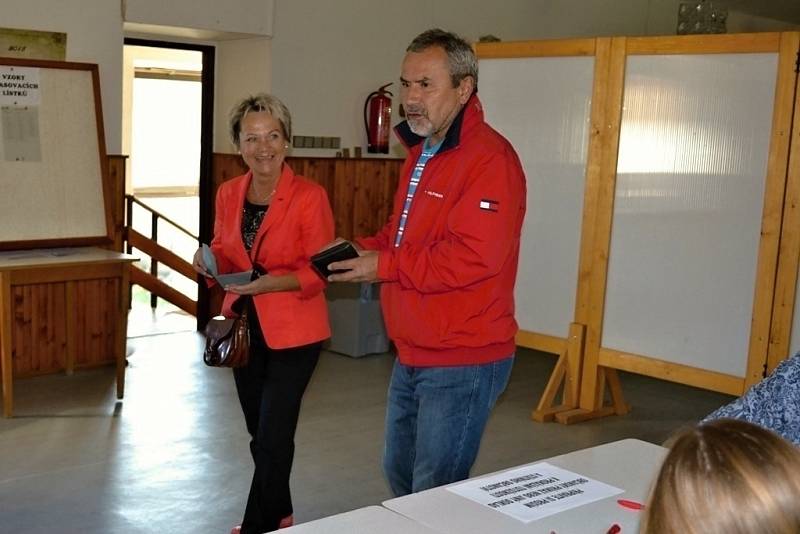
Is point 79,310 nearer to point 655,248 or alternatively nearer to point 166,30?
point 166,30

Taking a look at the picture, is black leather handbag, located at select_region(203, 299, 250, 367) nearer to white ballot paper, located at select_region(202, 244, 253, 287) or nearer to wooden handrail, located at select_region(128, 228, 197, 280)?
white ballot paper, located at select_region(202, 244, 253, 287)

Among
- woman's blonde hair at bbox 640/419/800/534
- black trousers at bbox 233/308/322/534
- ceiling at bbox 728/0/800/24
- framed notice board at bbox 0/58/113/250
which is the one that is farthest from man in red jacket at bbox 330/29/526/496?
ceiling at bbox 728/0/800/24

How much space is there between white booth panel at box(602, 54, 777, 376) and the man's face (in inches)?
111

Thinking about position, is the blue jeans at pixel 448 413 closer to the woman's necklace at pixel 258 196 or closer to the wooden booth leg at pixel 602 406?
the woman's necklace at pixel 258 196

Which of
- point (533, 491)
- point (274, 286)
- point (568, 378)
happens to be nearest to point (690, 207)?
point (568, 378)

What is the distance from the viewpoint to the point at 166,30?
7.18 m

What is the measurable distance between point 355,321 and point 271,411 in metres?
3.99

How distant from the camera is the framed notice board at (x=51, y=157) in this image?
587cm

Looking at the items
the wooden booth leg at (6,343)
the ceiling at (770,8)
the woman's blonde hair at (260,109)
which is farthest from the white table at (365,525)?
the ceiling at (770,8)

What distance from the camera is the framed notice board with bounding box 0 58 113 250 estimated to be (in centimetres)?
587

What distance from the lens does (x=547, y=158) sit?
5.95 m

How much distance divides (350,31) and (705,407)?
395cm

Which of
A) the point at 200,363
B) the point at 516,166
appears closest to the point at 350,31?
the point at 200,363

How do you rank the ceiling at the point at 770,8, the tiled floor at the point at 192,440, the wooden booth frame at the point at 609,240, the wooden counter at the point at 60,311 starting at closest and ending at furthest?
the tiled floor at the point at 192,440 → the wooden booth frame at the point at 609,240 → the wooden counter at the point at 60,311 → the ceiling at the point at 770,8
